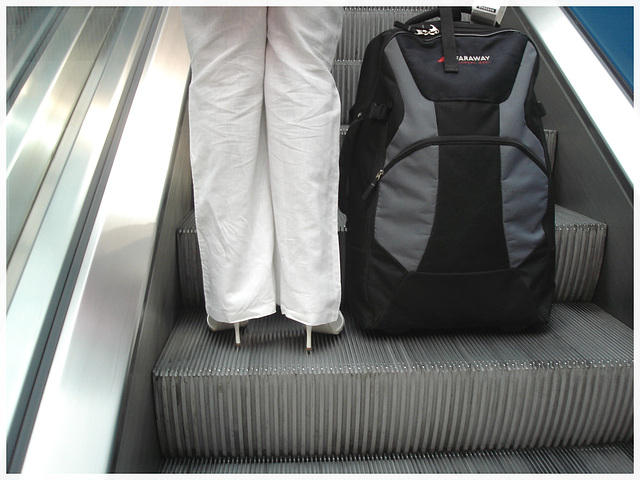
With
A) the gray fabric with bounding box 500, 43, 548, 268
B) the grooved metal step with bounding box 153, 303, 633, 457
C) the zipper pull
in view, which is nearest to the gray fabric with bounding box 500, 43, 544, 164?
the gray fabric with bounding box 500, 43, 548, 268

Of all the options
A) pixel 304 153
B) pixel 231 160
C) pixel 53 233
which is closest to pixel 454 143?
→ pixel 304 153

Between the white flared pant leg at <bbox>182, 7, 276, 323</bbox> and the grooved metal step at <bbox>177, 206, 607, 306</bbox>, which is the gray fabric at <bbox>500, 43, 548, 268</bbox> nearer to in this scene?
the grooved metal step at <bbox>177, 206, 607, 306</bbox>

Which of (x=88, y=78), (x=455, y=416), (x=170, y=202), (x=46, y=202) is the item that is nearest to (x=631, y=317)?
(x=455, y=416)

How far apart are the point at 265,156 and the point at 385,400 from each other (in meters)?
0.51

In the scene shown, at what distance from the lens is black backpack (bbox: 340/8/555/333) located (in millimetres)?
904

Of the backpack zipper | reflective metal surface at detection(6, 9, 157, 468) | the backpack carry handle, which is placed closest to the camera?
reflective metal surface at detection(6, 9, 157, 468)

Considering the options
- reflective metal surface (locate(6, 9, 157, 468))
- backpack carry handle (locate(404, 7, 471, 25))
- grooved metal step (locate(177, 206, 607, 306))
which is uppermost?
backpack carry handle (locate(404, 7, 471, 25))

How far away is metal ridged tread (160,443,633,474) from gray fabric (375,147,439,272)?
0.36m

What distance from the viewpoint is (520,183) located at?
926 mm

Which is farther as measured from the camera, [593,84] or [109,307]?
[593,84]

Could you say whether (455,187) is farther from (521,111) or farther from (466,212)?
(521,111)

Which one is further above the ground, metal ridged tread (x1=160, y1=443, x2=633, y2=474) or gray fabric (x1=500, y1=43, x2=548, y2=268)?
gray fabric (x1=500, y1=43, x2=548, y2=268)

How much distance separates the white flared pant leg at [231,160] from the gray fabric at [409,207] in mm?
228

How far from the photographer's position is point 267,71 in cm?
83
